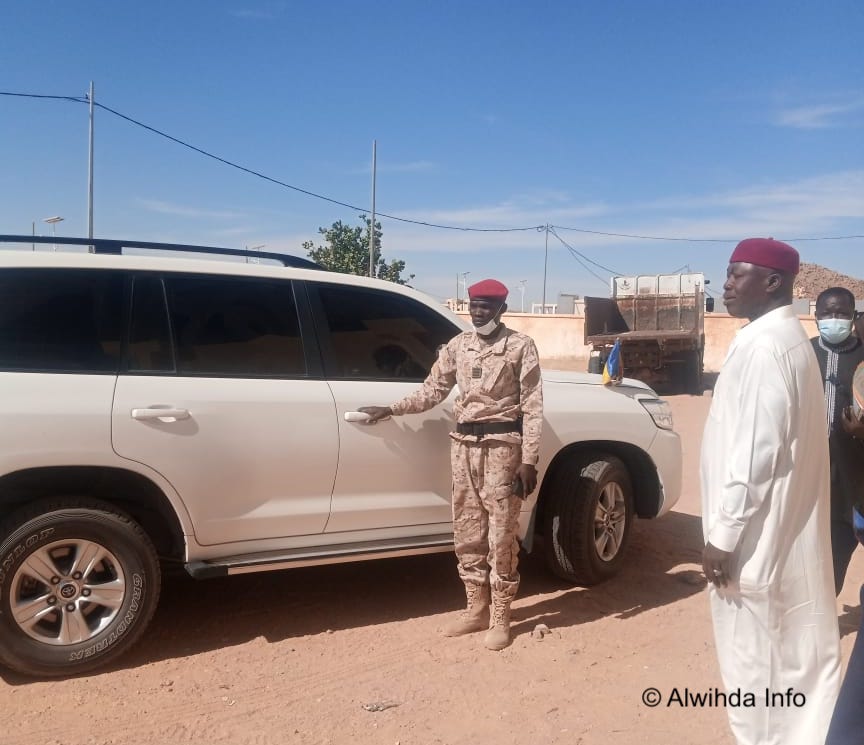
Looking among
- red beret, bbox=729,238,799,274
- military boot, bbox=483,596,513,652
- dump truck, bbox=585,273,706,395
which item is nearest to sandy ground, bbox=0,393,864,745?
military boot, bbox=483,596,513,652

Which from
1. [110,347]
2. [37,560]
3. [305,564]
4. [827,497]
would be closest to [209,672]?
[305,564]

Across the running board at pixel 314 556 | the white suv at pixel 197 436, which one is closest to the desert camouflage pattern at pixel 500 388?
the white suv at pixel 197 436

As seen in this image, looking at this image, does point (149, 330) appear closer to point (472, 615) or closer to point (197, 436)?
point (197, 436)

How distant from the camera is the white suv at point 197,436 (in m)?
3.38

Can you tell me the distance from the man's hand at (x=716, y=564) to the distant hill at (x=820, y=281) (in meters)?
56.6

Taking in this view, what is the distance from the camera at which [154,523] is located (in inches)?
149

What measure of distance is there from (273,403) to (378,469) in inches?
25.0

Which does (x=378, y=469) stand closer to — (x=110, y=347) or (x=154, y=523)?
(x=154, y=523)

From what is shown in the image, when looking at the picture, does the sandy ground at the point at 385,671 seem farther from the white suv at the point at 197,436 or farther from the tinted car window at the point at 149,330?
the tinted car window at the point at 149,330

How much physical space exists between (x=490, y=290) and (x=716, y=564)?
1943 mm

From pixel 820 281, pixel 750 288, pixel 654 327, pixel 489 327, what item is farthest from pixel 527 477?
pixel 820 281

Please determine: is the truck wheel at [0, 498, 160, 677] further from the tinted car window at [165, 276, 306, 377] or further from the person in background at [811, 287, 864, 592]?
the person in background at [811, 287, 864, 592]

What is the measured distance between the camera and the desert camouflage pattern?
387 cm

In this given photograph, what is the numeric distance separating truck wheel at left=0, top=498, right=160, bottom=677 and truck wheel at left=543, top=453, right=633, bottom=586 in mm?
2219
